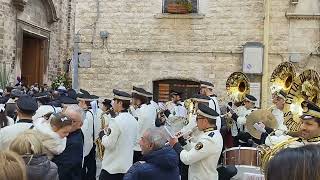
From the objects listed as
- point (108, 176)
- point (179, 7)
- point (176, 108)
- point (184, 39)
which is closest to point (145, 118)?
point (108, 176)

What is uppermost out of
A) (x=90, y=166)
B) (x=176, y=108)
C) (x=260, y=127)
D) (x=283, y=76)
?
(x=283, y=76)

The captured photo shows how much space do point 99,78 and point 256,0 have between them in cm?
572

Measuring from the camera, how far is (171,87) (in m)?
17.1

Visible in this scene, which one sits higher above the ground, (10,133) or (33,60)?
(33,60)

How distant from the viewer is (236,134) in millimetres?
10375

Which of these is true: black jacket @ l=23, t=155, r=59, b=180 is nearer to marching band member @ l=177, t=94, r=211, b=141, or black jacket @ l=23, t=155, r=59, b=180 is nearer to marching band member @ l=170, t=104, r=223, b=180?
marching band member @ l=170, t=104, r=223, b=180

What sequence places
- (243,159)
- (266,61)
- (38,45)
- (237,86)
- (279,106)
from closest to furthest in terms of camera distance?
(243,159), (279,106), (237,86), (266,61), (38,45)

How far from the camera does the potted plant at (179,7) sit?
55.0ft

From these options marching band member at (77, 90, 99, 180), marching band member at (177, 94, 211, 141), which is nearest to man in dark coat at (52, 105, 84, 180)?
marching band member at (177, 94, 211, 141)

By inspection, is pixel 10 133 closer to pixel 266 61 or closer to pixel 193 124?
pixel 193 124

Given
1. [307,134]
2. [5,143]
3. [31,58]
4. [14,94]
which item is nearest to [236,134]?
[14,94]

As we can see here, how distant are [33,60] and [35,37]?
1112mm

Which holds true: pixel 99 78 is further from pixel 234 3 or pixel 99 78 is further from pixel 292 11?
pixel 292 11

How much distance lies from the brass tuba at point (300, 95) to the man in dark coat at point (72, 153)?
8.01 feet
